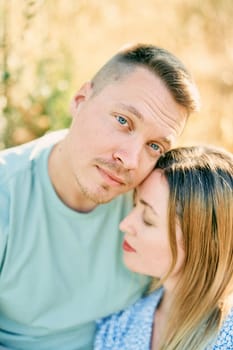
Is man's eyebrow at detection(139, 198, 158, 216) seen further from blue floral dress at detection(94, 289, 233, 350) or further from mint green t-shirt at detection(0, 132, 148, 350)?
blue floral dress at detection(94, 289, 233, 350)

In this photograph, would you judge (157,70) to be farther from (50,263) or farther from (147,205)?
(50,263)

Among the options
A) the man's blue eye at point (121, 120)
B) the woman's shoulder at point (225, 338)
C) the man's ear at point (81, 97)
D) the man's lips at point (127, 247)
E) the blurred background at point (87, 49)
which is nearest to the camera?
the woman's shoulder at point (225, 338)

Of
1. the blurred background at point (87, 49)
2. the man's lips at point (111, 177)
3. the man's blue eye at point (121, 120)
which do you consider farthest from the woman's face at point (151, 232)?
the blurred background at point (87, 49)

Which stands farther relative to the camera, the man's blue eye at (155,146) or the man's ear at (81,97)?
the man's ear at (81,97)

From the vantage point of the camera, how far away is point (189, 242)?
2543 mm

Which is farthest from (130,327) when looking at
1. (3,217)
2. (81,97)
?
(81,97)

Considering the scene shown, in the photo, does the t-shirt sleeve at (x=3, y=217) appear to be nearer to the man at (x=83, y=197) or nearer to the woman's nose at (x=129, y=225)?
the man at (x=83, y=197)

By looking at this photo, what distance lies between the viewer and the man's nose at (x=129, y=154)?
246 centimetres

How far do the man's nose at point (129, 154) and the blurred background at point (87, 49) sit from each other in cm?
132

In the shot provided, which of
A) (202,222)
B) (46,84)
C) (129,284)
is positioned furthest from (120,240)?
(46,84)

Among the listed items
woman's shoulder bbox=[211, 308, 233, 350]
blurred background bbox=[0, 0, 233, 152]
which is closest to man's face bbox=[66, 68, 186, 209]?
woman's shoulder bbox=[211, 308, 233, 350]

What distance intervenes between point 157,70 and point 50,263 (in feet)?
2.99

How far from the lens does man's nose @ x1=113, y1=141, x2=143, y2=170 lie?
2.46 metres

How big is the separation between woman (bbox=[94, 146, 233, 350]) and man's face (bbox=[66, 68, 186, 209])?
113mm
